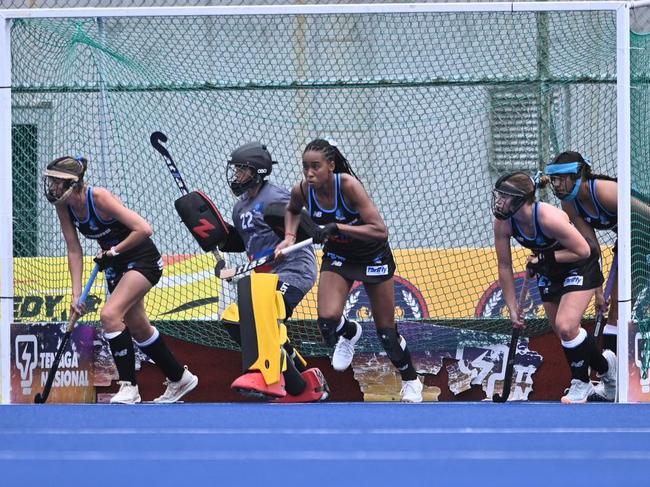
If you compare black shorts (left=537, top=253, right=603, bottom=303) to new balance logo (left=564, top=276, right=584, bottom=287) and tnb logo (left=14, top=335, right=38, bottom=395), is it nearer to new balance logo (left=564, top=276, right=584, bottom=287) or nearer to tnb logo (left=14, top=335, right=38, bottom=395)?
new balance logo (left=564, top=276, right=584, bottom=287)

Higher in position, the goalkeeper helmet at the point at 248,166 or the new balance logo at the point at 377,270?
the goalkeeper helmet at the point at 248,166

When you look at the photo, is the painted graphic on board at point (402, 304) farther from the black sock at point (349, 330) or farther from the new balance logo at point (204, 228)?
the new balance logo at point (204, 228)

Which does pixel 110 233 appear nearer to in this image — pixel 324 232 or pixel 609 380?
pixel 324 232

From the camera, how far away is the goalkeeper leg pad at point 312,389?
8.01 m

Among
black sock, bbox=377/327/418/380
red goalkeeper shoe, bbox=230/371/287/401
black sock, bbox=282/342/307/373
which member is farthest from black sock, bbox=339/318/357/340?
red goalkeeper shoe, bbox=230/371/287/401

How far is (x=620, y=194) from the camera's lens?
789 centimetres

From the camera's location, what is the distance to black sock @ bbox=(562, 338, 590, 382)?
7.71 metres

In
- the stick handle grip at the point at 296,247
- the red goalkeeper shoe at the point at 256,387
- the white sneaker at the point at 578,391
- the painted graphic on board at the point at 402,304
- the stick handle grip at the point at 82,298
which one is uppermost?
the stick handle grip at the point at 296,247

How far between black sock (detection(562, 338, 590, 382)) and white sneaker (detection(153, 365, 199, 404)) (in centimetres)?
226

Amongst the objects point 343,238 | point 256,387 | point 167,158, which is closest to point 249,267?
point 343,238

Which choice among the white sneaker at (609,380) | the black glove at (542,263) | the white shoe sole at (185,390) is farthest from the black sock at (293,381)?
the white sneaker at (609,380)

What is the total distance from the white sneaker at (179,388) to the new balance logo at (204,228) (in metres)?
0.88

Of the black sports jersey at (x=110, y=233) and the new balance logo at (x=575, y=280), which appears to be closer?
the new balance logo at (x=575, y=280)

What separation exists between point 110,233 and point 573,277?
8.63 feet
